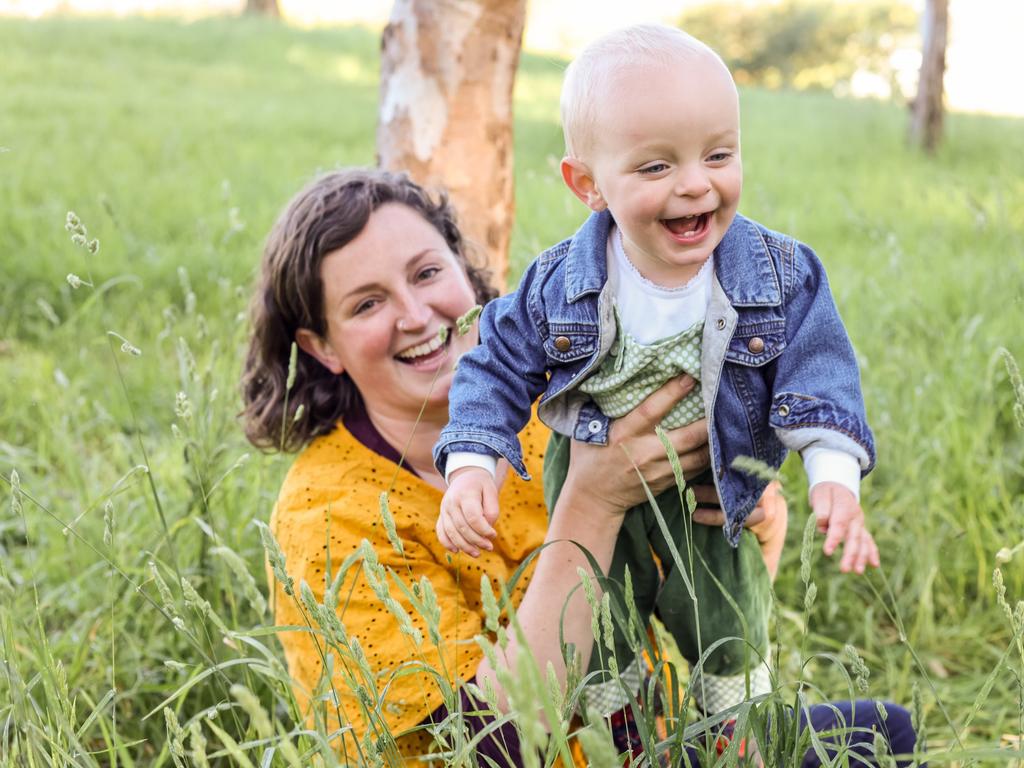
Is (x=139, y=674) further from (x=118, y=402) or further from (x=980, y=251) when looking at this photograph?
(x=980, y=251)

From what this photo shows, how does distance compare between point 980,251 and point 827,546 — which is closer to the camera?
point 827,546

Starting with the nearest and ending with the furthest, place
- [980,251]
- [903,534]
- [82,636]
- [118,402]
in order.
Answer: [82,636]
[903,534]
[118,402]
[980,251]

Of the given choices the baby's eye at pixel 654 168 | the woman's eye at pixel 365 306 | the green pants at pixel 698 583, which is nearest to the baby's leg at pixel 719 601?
the green pants at pixel 698 583

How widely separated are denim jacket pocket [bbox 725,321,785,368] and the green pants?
364mm

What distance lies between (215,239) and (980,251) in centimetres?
423

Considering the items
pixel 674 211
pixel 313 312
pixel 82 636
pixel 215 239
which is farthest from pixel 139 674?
pixel 215 239

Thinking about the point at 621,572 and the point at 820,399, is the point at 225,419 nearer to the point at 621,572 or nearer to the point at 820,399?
the point at 621,572

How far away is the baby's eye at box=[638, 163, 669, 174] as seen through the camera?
1.55 meters

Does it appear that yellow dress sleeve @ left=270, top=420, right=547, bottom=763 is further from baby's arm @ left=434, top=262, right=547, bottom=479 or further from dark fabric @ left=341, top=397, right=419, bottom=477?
baby's arm @ left=434, top=262, right=547, bottom=479

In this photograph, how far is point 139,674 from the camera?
2.39m

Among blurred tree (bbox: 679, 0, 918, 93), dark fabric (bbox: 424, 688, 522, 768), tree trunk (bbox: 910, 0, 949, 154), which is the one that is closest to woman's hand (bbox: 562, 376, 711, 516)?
dark fabric (bbox: 424, 688, 522, 768)

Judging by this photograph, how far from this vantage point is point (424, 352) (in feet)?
7.37

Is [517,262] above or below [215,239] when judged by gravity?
above

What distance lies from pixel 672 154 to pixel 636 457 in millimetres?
A: 556
